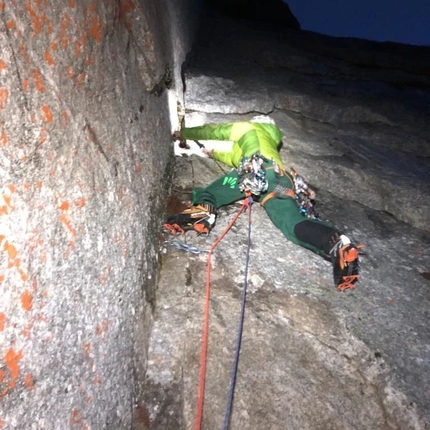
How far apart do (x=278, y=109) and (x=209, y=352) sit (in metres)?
4.73

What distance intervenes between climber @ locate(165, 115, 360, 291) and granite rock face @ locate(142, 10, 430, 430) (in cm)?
13

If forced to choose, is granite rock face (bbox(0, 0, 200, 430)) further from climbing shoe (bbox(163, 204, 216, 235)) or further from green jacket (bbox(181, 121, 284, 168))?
green jacket (bbox(181, 121, 284, 168))

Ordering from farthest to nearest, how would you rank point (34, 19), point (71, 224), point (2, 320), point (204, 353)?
point (204, 353) < point (71, 224) < point (34, 19) < point (2, 320)

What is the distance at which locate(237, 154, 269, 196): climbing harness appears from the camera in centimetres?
343

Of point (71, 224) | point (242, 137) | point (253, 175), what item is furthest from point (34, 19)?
point (242, 137)

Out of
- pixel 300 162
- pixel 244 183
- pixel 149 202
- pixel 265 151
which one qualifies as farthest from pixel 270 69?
pixel 149 202

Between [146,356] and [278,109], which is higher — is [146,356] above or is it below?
below

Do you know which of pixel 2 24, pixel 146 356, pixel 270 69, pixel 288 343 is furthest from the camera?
pixel 270 69

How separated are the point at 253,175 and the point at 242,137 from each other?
0.69 meters

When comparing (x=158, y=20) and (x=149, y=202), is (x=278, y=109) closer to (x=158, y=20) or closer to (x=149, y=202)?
(x=158, y=20)

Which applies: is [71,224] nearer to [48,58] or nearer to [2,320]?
[2,320]

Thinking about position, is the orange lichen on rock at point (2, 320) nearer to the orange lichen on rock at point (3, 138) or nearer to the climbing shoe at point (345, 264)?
the orange lichen on rock at point (3, 138)

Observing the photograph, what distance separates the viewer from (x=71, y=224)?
5.23 feet

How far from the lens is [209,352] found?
7.58 feet
